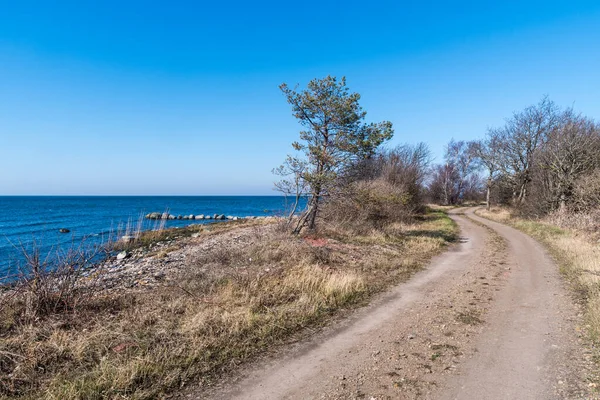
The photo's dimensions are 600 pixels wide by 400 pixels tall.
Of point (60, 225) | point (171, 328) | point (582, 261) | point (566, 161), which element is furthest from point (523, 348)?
point (60, 225)

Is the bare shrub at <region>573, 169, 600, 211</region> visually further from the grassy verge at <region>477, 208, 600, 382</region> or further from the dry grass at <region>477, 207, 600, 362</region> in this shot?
the grassy verge at <region>477, 208, 600, 382</region>

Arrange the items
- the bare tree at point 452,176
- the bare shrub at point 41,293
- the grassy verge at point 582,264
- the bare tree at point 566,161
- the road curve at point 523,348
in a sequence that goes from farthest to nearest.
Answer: the bare tree at point 452,176 < the bare tree at point 566,161 < the grassy verge at point 582,264 < the bare shrub at point 41,293 < the road curve at point 523,348

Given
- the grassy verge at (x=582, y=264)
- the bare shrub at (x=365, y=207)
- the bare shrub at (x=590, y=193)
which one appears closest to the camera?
the grassy verge at (x=582, y=264)

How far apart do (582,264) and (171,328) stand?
42.3 ft

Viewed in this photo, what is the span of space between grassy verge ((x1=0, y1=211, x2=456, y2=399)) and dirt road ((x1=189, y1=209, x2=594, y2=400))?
665mm

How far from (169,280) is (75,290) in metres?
2.69

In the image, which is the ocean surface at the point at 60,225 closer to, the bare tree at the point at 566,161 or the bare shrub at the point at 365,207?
the bare shrub at the point at 365,207

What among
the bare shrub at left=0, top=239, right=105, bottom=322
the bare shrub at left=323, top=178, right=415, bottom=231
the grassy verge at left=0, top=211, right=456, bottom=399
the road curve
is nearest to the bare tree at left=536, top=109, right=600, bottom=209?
the bare shrub at left=323, top=178, right=415, bottom=231

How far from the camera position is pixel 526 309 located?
7.25 meters

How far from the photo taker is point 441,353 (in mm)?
5180

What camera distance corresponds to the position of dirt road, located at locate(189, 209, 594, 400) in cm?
419

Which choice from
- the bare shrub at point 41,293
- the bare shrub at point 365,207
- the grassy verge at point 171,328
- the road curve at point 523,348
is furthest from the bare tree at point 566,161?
the bare shrub at point 41,293

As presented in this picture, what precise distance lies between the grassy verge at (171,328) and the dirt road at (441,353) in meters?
0.66

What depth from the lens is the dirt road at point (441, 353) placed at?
4188mm
